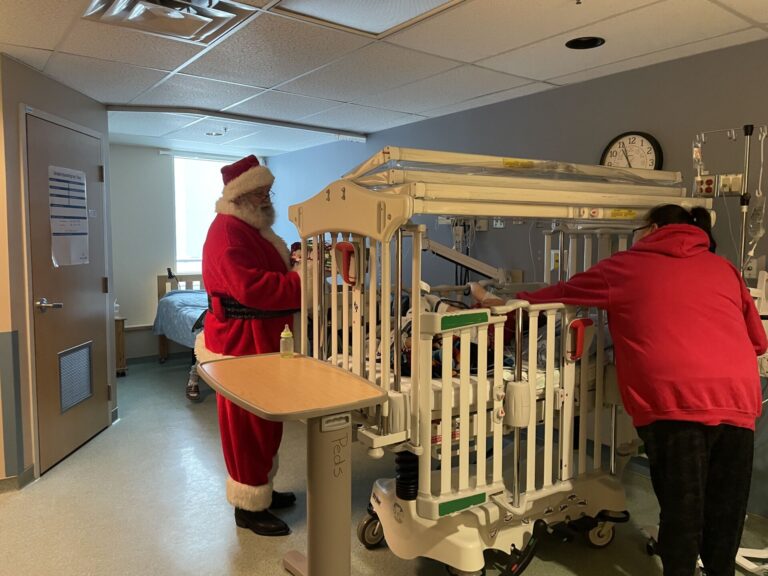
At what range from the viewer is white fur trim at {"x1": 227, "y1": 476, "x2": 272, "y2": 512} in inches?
102

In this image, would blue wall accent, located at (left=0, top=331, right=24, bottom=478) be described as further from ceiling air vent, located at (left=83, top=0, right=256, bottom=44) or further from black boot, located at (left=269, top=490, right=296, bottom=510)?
ceiling air vent, located at (left=83, top=0, right=256, bottom=44)

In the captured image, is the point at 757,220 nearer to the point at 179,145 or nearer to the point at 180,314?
the point at 180,314

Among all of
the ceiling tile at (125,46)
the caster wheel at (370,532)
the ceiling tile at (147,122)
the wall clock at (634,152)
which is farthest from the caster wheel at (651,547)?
the ceiling tile at (147,122)

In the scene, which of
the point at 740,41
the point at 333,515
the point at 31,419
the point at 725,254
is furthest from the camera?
the point at 31,419

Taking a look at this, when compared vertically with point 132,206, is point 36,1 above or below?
above

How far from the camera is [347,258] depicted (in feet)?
6.91

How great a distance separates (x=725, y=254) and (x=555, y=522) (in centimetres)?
159

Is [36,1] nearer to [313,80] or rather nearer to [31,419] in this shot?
[313,80]

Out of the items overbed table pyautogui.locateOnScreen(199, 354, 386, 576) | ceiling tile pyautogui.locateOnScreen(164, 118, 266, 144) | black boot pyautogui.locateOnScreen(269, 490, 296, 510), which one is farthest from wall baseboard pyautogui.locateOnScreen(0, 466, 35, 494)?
ceiling tile pyautogui.locateOnScreen(164, 118, 266, 144)

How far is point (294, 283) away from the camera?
2510 millimetres

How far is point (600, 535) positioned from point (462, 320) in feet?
4.24

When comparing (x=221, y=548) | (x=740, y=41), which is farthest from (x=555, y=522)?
(x=740, y=41)

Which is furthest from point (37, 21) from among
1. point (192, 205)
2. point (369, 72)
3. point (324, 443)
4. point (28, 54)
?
point (192, 205)

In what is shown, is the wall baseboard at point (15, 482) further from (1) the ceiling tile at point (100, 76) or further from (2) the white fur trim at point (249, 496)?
(1) the ceiling tile at point (100, 76)
